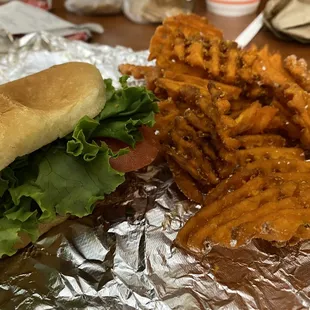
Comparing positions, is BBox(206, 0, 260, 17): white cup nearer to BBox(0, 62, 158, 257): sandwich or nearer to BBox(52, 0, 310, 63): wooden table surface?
BBox(52, 0, 310, 63): wooden table surface

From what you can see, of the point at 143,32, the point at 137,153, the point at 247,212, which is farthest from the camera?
the point at 143,32

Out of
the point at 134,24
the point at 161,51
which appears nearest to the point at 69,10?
the point at 134,24

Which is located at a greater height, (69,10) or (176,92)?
(176,92)

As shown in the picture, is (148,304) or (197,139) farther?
(197,139)

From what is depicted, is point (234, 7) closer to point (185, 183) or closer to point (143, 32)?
point (143, 32)

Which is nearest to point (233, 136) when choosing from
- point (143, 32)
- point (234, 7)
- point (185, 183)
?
point (185, 183)

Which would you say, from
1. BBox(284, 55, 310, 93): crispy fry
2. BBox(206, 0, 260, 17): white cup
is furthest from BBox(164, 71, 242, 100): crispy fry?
BBox(206, 0, 260, 17): white cup

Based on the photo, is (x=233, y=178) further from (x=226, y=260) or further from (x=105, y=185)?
(x=105, y=185)
